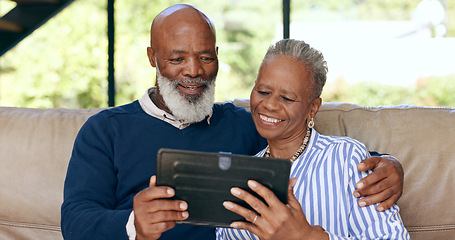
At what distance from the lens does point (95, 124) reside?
1884 mm

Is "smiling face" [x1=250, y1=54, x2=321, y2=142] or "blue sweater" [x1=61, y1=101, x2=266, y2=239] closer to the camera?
"smiling face" [x1=250, y1=54, x2=321, y2=142]

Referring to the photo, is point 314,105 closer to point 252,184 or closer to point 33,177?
point 252,184

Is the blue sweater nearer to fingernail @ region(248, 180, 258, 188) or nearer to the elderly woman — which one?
the elderly woman

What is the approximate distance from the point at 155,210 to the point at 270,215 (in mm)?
281

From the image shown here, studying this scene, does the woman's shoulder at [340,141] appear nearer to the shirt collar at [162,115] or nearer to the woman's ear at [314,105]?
the woman's ear at [314,105]

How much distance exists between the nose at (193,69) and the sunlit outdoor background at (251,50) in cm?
568

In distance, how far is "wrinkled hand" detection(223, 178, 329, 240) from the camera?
47.5 inches

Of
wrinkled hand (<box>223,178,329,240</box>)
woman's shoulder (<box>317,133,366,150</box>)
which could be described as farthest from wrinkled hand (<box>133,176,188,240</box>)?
woman's shoulder (<box>317,133,366,150</box>)

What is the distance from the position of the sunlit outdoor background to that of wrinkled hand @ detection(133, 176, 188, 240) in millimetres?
6388

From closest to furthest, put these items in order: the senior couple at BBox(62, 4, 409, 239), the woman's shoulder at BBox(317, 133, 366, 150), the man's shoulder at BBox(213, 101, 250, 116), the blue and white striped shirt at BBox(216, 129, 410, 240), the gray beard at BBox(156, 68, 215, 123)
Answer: the senior couple at BBox(62, 4, 409, 239) < the blue and white striped shirt at BBox(216, 129, 410, 240) < the woman's shoulder at BBox(317, 133, 366, 150) < the gray beard at BBox(156, 68, 215, 123) < the man's shoulder at BBox(213, 101, 250, 116)

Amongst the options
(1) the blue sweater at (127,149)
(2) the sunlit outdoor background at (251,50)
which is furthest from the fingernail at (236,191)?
(2) the sunlit outdoor background at (251,50)

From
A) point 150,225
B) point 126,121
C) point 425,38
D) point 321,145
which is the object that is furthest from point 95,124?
point 425,38

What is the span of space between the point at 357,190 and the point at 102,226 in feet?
2.44

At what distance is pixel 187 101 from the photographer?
1.94 metres
